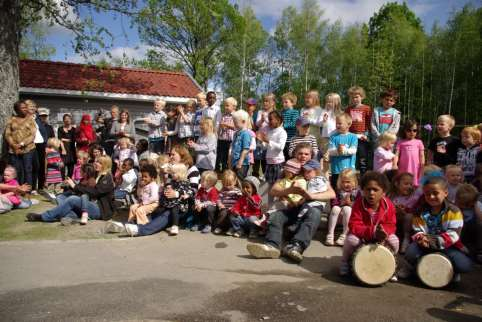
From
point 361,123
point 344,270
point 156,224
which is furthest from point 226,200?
point 361,123

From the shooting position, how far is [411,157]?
20.8 ft

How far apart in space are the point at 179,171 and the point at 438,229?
368cm

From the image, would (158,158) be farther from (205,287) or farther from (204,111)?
(205,287)

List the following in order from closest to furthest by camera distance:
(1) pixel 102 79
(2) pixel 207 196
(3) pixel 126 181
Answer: (2) pixel 207 196 → (3) pixel 126 181 → (1) pixel 102 79

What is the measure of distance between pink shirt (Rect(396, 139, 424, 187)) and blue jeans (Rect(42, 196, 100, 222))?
4901mm

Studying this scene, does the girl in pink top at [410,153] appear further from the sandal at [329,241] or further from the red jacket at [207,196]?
the red jacket at [207,196]

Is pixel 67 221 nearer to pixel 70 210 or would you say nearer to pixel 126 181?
pixel 70 210

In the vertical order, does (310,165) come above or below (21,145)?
below

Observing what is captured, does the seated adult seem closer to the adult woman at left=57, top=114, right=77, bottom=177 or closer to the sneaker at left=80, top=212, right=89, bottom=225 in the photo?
the sneaker at left=80, top=212, right=89, bottom=225

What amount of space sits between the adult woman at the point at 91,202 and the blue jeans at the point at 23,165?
1811mm

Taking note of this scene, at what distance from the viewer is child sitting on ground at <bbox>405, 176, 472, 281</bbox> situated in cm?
398

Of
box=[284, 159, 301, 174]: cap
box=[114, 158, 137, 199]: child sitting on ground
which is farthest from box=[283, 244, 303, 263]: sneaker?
box=[114, 158, 137, 199]: child sitting on ground

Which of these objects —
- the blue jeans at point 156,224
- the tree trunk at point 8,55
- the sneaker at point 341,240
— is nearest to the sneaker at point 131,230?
the blue jeans at point 156,224

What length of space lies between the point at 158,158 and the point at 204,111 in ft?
6.24
